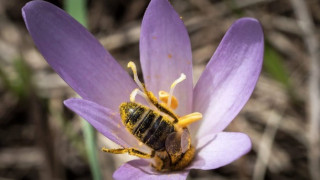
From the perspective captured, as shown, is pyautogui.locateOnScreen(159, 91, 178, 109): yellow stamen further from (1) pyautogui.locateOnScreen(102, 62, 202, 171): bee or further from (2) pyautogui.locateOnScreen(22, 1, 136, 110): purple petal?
A: (2) pyautogui.locateOnScreen(22, 1, 136, 110): purple petal

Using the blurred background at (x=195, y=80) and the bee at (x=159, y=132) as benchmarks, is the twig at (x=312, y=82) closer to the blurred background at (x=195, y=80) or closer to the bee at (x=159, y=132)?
the blurred background at (x=195, y=80)

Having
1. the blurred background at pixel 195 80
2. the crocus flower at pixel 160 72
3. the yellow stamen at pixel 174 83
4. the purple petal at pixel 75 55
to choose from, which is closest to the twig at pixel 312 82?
the blurred background at pixel 195 80

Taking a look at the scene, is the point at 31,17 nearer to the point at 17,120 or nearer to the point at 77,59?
the point at 77,59

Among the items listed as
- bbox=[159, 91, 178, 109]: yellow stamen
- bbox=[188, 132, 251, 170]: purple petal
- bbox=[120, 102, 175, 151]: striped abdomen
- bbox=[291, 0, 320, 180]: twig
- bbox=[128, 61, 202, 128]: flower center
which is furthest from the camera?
bbox=[291, 0, 320, 180]: twig

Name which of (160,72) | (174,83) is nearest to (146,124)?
(174,83)

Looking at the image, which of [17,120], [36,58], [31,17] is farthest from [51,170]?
[31,17]

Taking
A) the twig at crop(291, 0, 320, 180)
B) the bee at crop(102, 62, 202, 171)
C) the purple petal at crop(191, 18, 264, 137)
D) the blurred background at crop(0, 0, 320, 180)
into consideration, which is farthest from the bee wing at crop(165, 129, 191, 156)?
the twig at crop(291, 0, 320, 180)
